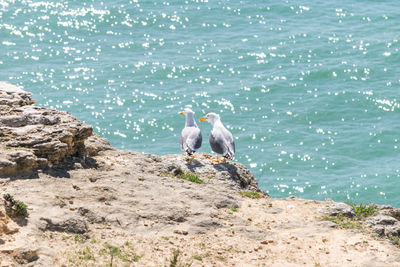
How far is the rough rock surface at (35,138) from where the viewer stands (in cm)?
1606

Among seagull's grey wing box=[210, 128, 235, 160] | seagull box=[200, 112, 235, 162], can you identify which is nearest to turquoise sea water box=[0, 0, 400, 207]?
seagull box=[200, 112, 235, 162]

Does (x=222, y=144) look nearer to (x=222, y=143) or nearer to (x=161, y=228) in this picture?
(x=222, y=143)

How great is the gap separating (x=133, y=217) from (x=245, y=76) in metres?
27.8

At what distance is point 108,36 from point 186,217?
→ 3421 centimetres

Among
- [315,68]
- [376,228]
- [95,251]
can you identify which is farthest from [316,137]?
[95,251]

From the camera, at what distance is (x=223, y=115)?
125ft

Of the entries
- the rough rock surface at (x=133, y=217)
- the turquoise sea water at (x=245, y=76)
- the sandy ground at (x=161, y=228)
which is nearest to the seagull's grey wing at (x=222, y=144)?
the rough rock surface at (x=133, y=217)

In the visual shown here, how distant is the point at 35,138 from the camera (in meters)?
16.8

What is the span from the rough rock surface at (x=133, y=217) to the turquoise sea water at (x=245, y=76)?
1438 centimetres

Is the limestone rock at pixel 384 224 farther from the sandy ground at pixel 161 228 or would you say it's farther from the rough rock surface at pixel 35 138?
the rough rock surface at pixel 35 138

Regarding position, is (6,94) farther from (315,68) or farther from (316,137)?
(315,68)

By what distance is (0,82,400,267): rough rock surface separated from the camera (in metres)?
13.8

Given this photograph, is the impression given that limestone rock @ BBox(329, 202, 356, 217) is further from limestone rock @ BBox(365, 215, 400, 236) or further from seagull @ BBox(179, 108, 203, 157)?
seagull @ BBox(179, 108, 203, 157)

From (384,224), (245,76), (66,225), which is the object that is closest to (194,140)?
(384,224)
